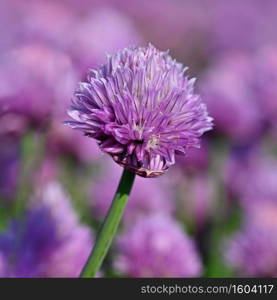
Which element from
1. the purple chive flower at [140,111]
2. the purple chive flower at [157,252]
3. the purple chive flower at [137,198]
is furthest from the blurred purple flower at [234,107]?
the purple chive flower at [140,111]

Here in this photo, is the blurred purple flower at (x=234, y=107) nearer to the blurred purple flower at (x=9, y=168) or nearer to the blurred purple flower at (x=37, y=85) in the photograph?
the blurred purple flower at (x=9, y=168)

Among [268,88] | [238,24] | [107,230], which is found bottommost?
[107,230]

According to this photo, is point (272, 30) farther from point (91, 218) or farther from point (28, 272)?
point (28, 272)

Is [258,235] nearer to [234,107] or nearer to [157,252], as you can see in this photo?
[157,252]

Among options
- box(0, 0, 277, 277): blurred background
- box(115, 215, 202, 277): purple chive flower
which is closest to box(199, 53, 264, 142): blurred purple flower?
box(0, 0, 277, 277): blurred background

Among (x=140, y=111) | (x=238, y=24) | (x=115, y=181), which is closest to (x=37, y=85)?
(x=140, y=111)
